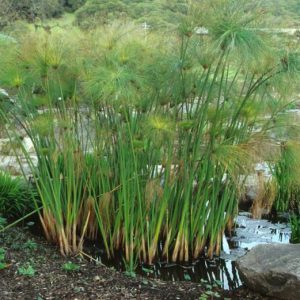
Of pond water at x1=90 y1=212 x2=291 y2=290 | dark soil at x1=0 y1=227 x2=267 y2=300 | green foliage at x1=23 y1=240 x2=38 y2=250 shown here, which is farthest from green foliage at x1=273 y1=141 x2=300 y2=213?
green foliage at x1=23 y1=240 x2=38 y2=250

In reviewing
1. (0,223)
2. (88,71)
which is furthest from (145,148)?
(0,223)

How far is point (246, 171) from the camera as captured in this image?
4.04 metres

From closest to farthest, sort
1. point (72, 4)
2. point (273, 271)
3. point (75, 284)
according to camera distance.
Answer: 1. point (75, 284)
2. point (273, 271)
3. point (72, 4)

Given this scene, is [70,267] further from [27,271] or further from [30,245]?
[30,245]

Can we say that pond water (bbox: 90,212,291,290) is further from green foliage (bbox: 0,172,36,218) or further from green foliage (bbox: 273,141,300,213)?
green foliage (bbox: 0,172,36,218)

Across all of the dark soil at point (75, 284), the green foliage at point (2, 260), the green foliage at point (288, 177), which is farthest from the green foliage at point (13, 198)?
the green foliage at point (288, 177)

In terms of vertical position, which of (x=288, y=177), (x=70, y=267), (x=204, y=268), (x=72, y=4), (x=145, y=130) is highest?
(x=72, y=4)

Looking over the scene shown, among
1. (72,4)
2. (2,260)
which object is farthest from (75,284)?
(72,4)

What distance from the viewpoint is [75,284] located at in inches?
150

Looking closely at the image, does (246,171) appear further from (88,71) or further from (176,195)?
(88,71)

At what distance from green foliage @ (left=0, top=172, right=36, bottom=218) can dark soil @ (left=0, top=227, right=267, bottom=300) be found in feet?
3.40

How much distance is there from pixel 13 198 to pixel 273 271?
9.05 ft

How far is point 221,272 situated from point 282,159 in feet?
3.84

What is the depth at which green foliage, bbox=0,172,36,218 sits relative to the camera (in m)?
5.46
